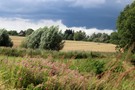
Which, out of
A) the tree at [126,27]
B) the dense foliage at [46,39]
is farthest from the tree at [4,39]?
the tree at [126,27]

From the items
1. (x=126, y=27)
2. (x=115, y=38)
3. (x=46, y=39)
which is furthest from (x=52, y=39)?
(x=115, y=38)

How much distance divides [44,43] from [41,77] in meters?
40.9

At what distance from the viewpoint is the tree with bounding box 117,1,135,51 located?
48969 mm

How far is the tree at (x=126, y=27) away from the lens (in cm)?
4897

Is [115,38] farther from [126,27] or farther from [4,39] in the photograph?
[4,39]

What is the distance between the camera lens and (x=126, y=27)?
49125 millimetres

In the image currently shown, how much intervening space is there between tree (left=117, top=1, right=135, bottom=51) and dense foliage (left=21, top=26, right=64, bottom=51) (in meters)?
7.89

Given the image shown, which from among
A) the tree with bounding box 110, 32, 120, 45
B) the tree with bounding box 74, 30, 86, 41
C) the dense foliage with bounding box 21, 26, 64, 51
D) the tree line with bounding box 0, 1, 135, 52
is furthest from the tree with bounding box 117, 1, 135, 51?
the tree with bounding box 74, 30, 86, 41

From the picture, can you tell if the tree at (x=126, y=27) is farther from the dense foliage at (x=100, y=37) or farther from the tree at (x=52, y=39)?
the dense foliage at (x=100, y=37)

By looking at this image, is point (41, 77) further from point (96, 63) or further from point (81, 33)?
point (81, 33)

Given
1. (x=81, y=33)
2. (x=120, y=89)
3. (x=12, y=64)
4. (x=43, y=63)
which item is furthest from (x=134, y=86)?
(x=81, y=33)

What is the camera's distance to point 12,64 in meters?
8.47

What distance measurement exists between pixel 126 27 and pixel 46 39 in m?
10.3

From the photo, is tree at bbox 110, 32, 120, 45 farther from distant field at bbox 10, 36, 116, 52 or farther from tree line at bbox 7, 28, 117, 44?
tree line at bbox 7, 28, 117, 44
